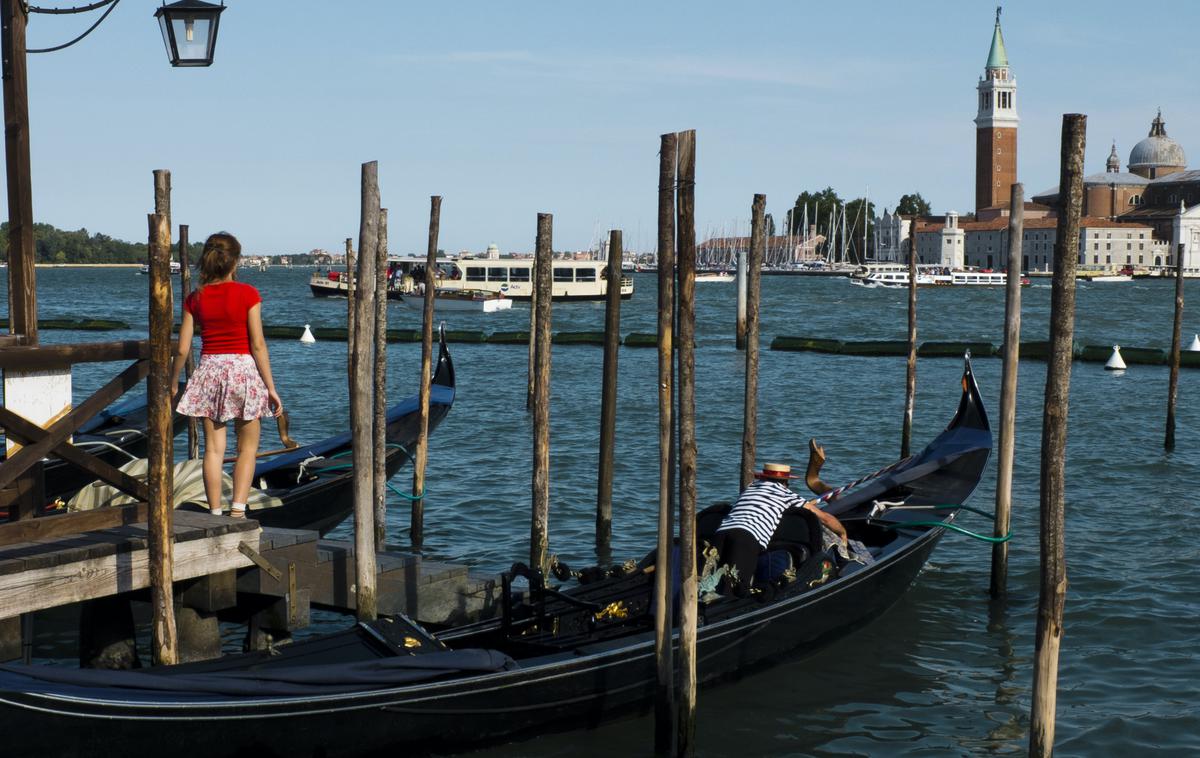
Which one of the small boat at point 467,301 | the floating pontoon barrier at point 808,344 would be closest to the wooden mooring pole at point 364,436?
the floating pontoon barrier at point 808,344

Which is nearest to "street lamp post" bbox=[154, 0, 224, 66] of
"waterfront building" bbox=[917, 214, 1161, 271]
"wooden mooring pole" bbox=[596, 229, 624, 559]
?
"wooden mooring pole" bbox=[596, 229, 624, 559]

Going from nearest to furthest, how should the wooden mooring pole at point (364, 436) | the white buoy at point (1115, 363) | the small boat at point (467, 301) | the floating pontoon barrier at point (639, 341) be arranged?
the wooden mooring pole at point (364, 436) < the white buoy at point (1115, 363) < the floating pontoon barrier at point (639, 341) < the small boat at point (467, 301)

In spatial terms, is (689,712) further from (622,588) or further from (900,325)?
(900,325)

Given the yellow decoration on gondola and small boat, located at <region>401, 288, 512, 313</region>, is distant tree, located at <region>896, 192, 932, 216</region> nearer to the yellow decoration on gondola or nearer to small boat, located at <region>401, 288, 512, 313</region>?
small boat, located at <region>401, 288, 512, 313</region>

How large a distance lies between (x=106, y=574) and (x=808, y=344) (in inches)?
970

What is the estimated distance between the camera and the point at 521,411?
17.8 m

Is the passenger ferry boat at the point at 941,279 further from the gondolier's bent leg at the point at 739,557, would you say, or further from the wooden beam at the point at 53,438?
the wooden beam at the point at 53,438

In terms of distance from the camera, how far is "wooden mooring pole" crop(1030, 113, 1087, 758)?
4.48 m

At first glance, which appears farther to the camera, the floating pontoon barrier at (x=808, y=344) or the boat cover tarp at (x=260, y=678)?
the floating pontoon barrier at (x=808, y=344)

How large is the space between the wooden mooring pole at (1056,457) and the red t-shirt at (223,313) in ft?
10.2

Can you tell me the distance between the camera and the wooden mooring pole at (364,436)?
5594mm

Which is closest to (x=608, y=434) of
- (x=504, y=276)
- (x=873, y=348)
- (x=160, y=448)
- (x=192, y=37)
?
(x=192, y=37)

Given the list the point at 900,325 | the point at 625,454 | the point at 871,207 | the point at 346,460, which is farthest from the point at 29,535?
the point at 871,207

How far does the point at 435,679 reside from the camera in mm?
4789
